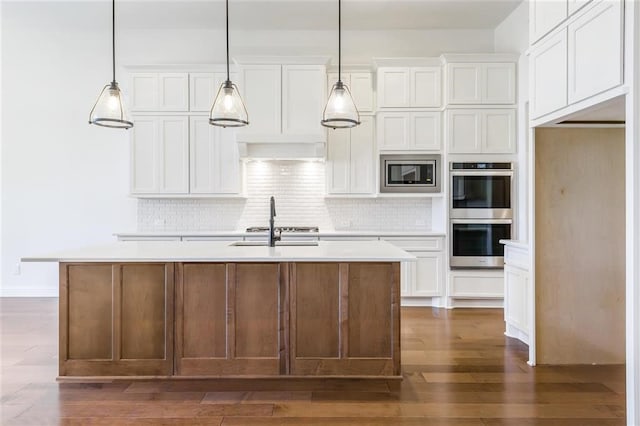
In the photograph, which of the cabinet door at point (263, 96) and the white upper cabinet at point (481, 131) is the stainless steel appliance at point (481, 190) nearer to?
the white upper cabinet at point (481, 131)

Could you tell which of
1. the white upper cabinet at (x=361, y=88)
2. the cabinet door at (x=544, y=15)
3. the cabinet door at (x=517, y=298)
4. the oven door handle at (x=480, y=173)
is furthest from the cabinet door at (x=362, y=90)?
the cabinet door at (x=517, y=298)

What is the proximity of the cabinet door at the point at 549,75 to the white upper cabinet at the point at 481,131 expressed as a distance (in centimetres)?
170

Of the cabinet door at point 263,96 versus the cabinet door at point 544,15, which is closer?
the cabinet door at point 544,15

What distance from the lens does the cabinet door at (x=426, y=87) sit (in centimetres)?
513

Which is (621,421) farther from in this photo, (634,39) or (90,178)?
(90,178)

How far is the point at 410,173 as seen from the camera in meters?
5.19

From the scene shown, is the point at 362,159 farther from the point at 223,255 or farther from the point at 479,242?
the point at 223,255

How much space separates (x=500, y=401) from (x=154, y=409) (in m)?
2.03

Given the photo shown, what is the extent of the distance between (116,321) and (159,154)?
2.80 m

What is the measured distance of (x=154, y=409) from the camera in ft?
8.10

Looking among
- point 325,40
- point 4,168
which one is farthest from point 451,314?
point 4,168

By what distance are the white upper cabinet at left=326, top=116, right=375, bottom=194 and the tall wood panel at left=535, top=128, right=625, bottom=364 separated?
2275mm

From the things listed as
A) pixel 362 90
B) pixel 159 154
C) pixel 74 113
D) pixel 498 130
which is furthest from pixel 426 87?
pixel 74 113

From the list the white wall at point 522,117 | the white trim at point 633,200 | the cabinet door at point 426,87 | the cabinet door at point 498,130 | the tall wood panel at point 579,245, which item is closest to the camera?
the white trim at point 633,200
